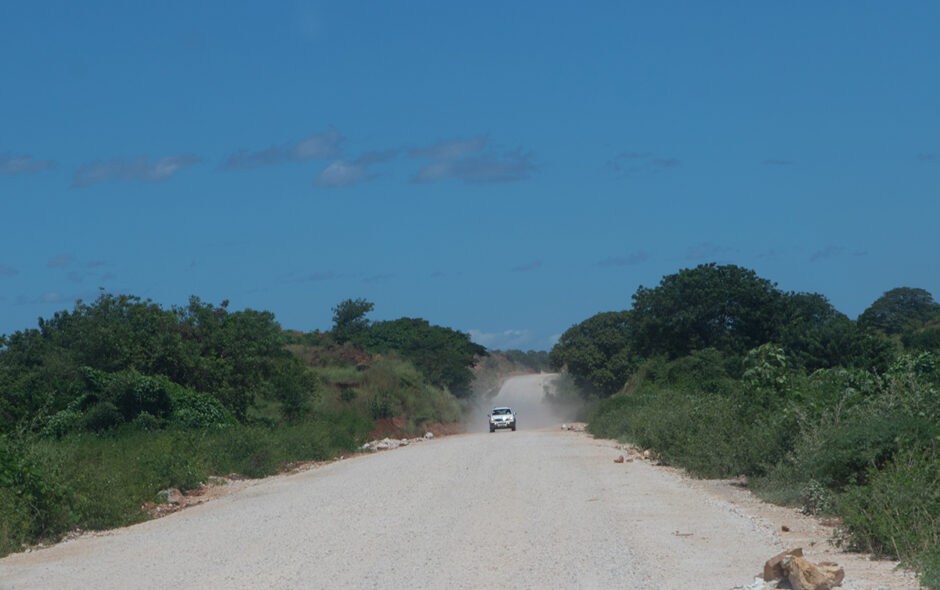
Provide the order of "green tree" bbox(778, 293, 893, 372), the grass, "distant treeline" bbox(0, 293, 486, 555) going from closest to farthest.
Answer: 1. the grass
2. "distant treeline" bbox(0, 293, 486, 555)
3. "green tree" bbox(778, 293, 893, 372)

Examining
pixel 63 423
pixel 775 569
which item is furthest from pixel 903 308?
pixel 775 569

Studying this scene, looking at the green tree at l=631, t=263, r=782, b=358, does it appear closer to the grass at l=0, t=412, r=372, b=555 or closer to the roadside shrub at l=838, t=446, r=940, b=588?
the grass at l=0, t=412, r=372, b=555

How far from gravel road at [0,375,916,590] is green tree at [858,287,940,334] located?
65.1m

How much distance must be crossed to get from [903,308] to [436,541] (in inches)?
3498

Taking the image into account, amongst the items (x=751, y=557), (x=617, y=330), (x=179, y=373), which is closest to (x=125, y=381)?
(x=179, y=373)

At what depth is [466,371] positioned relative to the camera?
78.0m

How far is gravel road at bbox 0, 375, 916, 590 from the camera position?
32.0 feet

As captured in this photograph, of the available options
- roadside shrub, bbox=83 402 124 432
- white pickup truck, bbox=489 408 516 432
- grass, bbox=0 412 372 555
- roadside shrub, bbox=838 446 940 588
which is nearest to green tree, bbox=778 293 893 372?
white pickup truck, bbox=489 408 516 432

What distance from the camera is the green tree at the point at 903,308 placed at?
7738 centimetres

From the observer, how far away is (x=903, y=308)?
90.2 meters

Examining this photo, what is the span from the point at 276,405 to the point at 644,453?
18.7m

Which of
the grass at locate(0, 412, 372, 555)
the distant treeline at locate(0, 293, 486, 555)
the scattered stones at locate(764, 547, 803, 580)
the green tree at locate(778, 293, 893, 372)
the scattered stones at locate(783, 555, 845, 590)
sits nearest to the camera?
the scattered stones at locate(783, 555, 845, 590)

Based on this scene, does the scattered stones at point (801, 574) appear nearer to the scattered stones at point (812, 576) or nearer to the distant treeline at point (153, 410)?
the scattered stones at point (812, 576)

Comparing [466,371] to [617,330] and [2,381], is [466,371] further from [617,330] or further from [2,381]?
[2,381]
